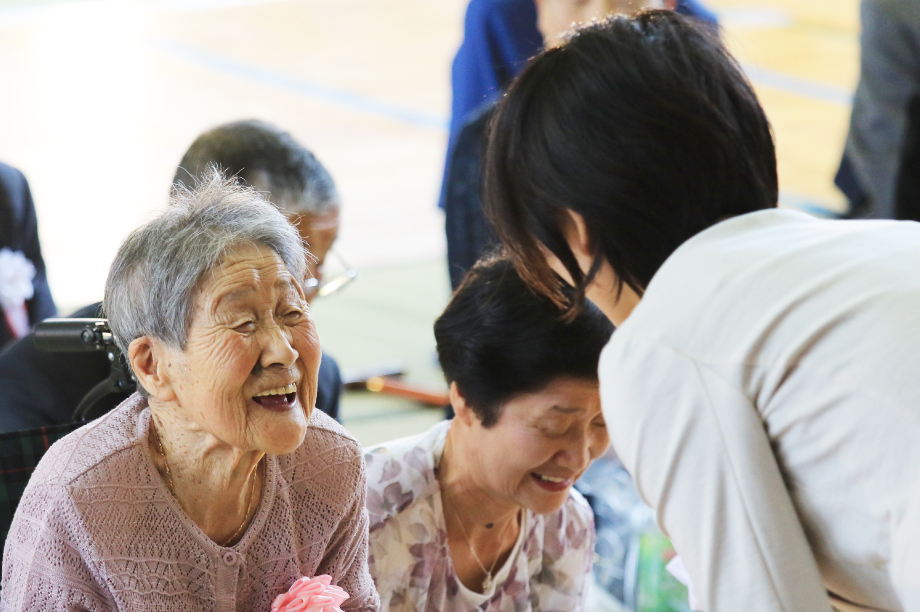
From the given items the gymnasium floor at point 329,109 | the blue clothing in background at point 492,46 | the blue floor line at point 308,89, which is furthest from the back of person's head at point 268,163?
the blue floor line at point 308,89

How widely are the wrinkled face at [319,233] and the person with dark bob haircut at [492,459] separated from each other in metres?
0.44

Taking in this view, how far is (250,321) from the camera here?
4.52ft

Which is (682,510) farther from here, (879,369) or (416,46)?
(416,46)

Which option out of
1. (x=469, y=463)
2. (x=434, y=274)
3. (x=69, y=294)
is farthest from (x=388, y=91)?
(x=469, y=463)

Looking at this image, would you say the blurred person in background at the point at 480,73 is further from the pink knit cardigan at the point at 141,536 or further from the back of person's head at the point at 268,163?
the pink knit cardigan at the point at 141,536

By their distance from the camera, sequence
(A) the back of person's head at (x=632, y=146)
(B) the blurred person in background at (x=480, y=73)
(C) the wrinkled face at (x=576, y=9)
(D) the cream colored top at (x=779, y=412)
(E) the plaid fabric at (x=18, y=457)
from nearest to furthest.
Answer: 1. (D) the cream colored top at (x=779, y=412)
2. (A) the back of person's head at (x=632, y=146)
3. (E) the plaid fabric at (x=18, y=457)
4. (C) the wrinkled face at (x=576, y=9)
5. (B) the blurred person in background at (x=480, y=73)

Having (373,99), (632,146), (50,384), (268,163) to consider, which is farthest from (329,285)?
(373,99)

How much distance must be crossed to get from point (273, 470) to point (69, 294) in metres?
3.70

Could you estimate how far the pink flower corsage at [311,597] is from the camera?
1435mm

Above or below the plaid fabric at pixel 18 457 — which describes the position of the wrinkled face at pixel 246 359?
above

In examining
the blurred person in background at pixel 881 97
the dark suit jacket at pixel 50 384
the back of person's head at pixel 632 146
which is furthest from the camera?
the blurred person in background at pixel 881 97

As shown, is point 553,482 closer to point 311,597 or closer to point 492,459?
point 492,459

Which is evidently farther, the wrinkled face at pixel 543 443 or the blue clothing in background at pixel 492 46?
the blue clothing in background at pixel 492 46

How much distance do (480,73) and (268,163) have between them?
0.91 metres
